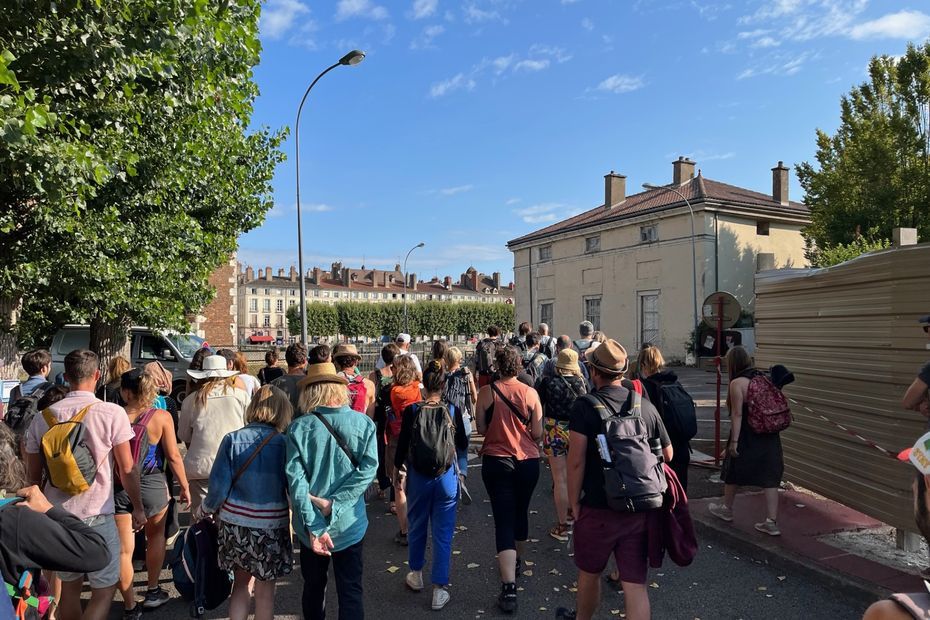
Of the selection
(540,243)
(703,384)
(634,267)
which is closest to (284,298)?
(540,243)

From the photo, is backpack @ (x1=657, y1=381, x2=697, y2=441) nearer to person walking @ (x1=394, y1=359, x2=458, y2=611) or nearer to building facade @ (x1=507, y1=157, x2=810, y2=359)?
person walking @ (x1=394, y1=359, x2=458, y2=611)

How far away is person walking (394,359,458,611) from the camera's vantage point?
4062 millimetres

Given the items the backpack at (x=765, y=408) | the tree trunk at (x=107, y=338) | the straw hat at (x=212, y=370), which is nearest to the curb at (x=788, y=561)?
the backpack at (x=765, y=408)

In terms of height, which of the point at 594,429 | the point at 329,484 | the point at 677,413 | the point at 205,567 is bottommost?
the point at 205,567

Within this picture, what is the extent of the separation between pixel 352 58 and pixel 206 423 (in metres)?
12.5

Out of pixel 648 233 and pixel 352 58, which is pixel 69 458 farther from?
pixel 648 233

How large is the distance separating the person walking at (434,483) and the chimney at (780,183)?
32.4 meters

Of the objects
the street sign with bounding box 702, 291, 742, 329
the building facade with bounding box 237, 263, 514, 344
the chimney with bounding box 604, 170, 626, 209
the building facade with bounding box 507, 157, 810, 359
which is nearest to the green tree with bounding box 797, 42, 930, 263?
the building facade with bounding box 507, 157, 810, 359

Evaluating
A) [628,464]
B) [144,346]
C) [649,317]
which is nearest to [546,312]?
[649,317]

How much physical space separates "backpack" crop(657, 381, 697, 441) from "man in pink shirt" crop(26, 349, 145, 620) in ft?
12.7

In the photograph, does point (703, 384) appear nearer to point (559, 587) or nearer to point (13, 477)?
point (559, 587)

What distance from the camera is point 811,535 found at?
5320 mm

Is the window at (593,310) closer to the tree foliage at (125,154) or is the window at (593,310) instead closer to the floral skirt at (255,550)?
the tree foliage at (125,154)

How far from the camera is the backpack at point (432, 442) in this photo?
404 centimetres
